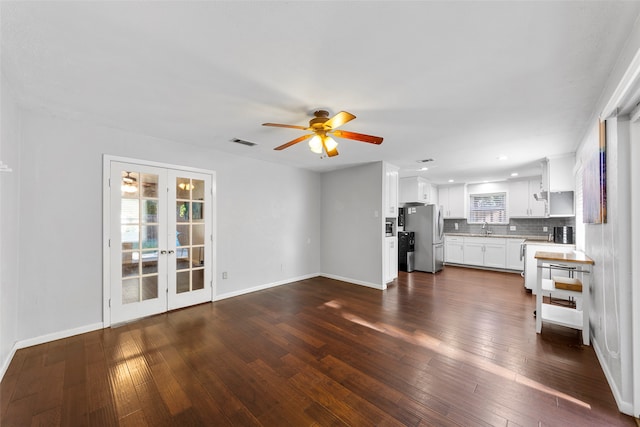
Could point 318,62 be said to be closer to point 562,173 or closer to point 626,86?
point 626,86

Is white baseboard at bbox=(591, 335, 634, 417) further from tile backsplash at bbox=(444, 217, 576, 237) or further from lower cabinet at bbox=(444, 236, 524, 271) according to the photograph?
tile backsplash at bbox=(444, 217, 576, 237)

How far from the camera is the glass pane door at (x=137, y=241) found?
126 inches

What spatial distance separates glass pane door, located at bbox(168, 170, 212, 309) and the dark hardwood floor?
14.8 inches

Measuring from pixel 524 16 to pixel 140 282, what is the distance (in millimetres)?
4594

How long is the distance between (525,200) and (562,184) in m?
2.45

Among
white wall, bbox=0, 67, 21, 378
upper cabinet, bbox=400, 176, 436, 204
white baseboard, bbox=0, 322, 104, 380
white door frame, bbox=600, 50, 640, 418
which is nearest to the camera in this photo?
white door frame, bbox=600, 50, 640, 418

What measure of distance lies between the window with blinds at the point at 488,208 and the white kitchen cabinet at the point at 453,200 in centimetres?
22

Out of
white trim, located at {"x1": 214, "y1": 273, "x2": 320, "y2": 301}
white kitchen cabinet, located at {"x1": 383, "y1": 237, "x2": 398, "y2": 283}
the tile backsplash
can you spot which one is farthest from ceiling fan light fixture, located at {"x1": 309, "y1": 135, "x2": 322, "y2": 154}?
the tile backsplash

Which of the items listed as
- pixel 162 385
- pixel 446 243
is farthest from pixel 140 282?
pixel 446 243

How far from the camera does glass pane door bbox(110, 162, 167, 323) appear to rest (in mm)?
3197

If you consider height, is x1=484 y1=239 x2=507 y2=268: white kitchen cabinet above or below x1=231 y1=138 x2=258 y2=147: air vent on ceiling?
below

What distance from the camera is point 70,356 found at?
244 centimetres

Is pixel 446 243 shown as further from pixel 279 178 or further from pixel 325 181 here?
pixel 279 178

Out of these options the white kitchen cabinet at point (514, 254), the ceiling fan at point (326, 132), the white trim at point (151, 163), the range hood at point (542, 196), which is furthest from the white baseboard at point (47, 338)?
the white kitchen cabinet at point (514, 254)
